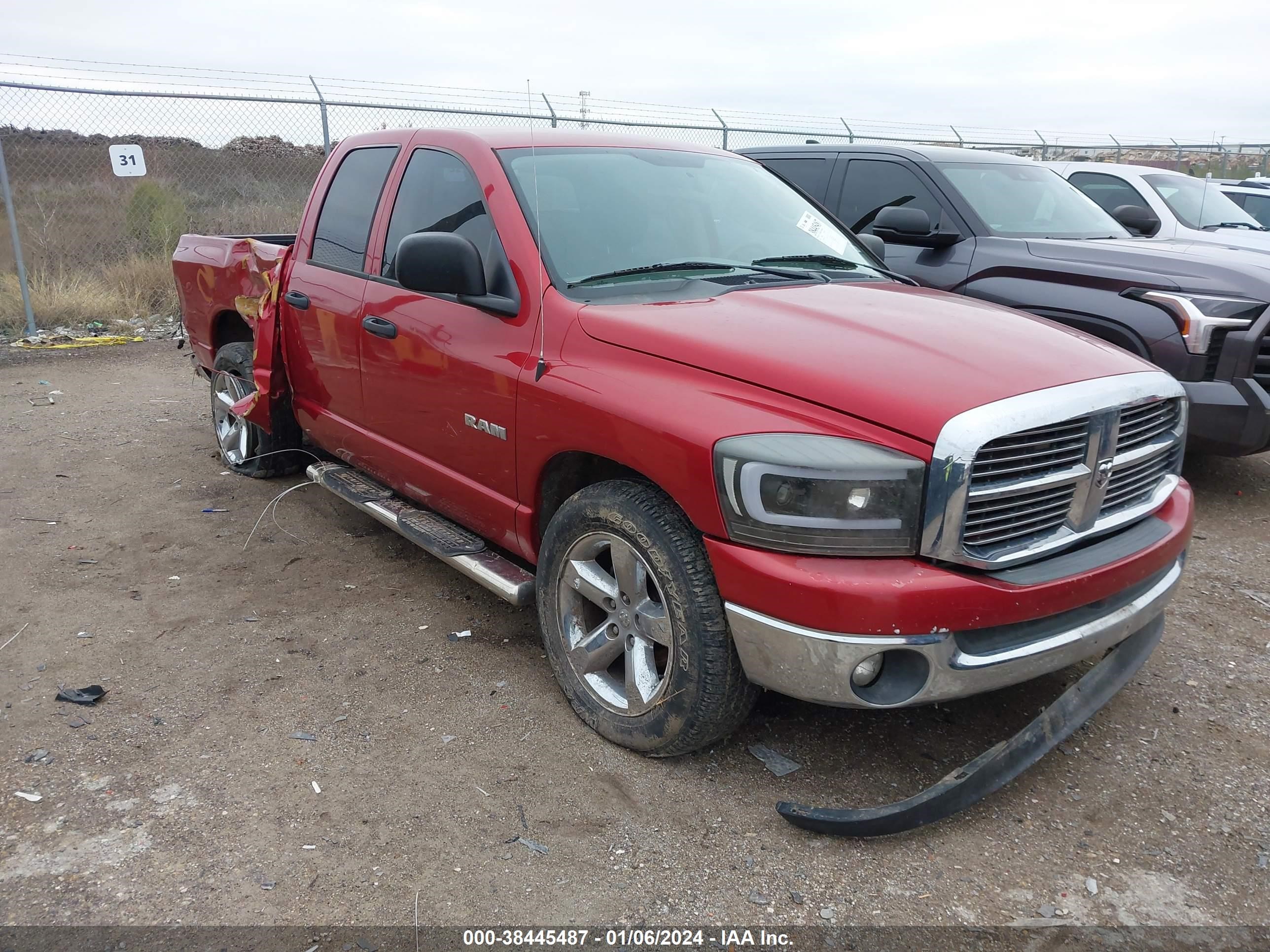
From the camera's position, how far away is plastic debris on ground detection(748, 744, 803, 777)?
291cm

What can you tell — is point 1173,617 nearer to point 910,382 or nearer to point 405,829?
point 910,382

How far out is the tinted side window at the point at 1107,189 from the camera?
9.13 m

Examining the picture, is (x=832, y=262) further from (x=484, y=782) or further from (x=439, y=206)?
(x=484, y=782)

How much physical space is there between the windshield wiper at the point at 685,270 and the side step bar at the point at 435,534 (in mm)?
1052

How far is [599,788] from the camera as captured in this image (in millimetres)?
2814

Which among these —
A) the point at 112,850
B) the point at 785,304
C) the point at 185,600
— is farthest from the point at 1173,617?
the point at 185,600

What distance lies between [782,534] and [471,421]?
1440mm

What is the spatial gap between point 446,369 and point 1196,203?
9.07 m

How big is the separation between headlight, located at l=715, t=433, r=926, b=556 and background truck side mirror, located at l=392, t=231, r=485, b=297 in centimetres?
125

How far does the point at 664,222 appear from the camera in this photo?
11.6 ft

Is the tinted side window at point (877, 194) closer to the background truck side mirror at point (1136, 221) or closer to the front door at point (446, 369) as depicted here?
the background truck side mirror at point (1136, 221)

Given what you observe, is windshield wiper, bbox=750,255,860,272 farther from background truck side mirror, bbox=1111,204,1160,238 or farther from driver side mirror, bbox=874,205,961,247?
background truck side mirror, bbox=1111,204,1160,238

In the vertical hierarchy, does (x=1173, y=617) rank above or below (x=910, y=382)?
below

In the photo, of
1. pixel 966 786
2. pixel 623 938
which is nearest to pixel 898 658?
pixel 966 786
